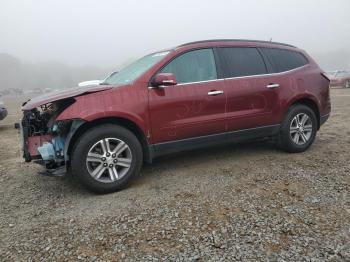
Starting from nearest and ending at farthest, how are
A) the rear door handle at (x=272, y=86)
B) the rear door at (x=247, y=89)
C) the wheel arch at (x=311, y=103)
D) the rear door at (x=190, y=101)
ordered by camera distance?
1. the rear door at (x=190, y=101)
2. the rear door at (x=247, y=89)
3. the rear door handle at (x=272, y=86)
4. the wheel arch at (x=311, y=103)

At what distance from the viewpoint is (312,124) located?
5.67 meters

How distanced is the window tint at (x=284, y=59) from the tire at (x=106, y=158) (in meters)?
2.60

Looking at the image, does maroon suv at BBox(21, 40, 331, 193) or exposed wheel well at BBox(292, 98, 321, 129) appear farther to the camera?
exposed wheel well at BBox(292, 98, 321, 129)

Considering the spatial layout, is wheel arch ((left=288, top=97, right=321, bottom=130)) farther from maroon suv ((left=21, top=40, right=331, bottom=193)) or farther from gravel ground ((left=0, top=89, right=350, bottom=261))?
gravel ground ((left=0, top=89, right=350, bottom=261))

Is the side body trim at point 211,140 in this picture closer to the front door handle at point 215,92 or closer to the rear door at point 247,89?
the rear door at point 247,89

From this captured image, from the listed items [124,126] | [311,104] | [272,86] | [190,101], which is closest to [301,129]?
[311,104]

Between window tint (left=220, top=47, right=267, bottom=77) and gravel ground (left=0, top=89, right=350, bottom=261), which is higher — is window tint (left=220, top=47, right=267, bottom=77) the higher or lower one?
the higher one

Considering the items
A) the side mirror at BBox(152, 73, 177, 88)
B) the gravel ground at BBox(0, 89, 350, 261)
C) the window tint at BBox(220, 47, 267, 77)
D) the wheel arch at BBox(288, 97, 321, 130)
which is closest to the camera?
the gravel ground at BBox(0, 89, 350, 261)

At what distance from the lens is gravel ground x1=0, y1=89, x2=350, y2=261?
298cm

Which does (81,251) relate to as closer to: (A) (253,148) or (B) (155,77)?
(B) (155,77)

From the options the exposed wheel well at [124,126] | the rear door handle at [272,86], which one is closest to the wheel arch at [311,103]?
the rear door handle at [272,86]

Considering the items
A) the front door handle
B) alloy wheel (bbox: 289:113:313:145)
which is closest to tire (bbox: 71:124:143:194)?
the front door handle

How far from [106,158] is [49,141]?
75cm

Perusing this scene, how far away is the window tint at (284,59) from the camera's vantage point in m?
5.50
